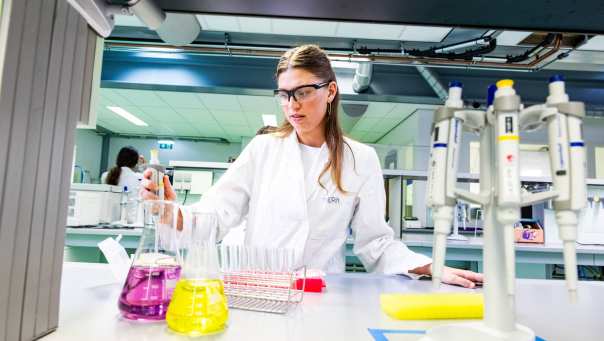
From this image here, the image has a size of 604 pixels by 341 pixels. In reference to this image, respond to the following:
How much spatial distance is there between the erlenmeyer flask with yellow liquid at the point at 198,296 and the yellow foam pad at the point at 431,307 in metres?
0.29

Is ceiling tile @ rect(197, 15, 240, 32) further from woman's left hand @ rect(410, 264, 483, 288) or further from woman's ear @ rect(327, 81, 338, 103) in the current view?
woman's left hand @ rect(410, 264, 483, 288)

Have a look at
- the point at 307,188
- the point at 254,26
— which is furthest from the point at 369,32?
the point at 307,188

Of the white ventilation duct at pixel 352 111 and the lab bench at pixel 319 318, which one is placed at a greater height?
the white ventilation duct at pixel 352 111

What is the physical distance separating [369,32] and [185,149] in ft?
23.5

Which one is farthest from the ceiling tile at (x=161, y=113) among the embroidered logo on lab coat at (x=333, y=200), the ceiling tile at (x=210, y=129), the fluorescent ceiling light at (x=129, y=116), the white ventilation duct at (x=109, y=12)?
the white ventilation duct at (x=109, y=12)

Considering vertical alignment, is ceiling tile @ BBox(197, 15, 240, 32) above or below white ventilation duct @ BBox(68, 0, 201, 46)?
above

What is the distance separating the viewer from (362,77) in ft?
14.0

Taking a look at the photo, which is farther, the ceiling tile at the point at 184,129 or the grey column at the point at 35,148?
the ceiling tile at the point at 184,129

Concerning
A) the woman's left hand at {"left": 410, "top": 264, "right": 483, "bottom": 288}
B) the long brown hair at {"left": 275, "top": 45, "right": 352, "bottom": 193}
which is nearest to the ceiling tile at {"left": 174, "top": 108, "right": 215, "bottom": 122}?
the long brown hair at {"left": 275, "top": 45, "right": 352, "bottom": 193}

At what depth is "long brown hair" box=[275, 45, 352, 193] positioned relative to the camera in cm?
123

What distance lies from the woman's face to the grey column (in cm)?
70

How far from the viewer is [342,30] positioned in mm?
3805

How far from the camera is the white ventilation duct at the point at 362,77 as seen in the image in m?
4.17

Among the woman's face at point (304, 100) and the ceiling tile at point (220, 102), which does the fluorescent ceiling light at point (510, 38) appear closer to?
the woman's face at point (304, 100)
